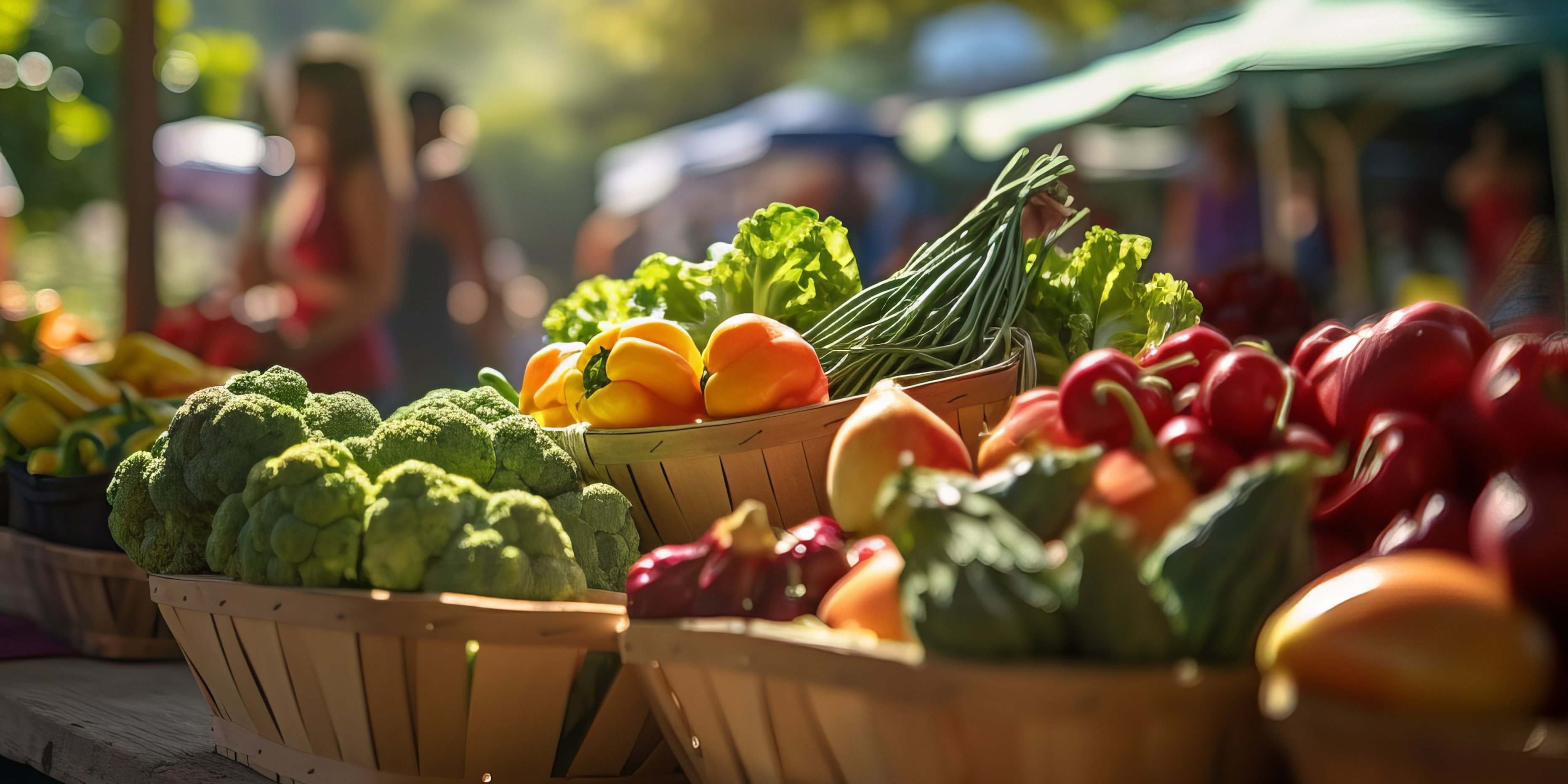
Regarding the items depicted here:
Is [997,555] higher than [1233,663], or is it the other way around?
[997,555]

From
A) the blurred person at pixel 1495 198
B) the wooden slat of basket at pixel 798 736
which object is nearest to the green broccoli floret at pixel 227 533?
the wooden slat of basket at pixel 798 736

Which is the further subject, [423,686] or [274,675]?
[274,675]

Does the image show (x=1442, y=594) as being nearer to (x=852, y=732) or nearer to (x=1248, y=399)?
(x=1248, y=399)

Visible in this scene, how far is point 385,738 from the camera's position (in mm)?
1205

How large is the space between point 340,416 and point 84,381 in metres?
1.27

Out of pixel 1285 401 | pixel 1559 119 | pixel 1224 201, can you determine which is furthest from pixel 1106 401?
pixel 1224 201

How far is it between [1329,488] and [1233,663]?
313 millimetres

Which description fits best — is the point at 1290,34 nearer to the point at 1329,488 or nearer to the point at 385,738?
the point at 1329,488

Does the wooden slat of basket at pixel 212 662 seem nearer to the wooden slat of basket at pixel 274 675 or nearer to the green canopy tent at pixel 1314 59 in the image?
the wooden slat of basket at pixel 274 675

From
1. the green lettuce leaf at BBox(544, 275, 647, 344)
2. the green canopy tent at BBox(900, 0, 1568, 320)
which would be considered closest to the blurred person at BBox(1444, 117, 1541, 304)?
the green canopy tent at BBox(900, 0, 1568, 320)

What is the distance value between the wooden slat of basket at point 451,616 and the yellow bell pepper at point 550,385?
57 cm

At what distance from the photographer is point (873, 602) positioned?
101cm

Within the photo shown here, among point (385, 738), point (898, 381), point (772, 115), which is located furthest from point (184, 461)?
point (772, 115)

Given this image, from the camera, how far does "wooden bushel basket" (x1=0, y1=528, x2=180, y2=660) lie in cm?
197
